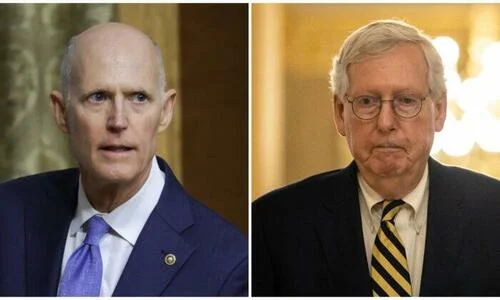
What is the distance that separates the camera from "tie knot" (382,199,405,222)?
4.23m

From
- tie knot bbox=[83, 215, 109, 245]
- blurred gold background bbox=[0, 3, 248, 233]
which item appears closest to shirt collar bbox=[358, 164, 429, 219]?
blurred gold background bbox=[0, 3, 248, 233]

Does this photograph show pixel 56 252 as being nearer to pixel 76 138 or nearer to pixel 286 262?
pixel 76 138

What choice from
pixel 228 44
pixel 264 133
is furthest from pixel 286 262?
pixel 228 44

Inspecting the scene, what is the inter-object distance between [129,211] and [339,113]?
2.54ft

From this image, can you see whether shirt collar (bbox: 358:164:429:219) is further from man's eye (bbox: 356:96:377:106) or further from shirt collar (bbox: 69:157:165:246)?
shirt collar (bbox: 69:157:165:246)

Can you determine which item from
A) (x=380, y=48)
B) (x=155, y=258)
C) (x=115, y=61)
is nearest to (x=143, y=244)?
(x=155, y=258)

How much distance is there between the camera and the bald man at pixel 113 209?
4172 millimetres

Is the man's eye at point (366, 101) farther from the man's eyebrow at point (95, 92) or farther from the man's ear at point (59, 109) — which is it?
the man's ear at point (59, 109)

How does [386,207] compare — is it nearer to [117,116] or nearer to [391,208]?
[391,208]

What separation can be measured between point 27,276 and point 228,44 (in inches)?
40.2

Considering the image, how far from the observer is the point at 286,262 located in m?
4.25

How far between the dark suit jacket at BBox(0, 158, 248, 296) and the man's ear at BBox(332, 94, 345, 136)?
487 mm

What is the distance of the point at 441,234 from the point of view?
165 inches

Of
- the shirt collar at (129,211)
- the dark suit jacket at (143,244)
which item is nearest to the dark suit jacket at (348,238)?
the dark suit jacket at (143,244)
